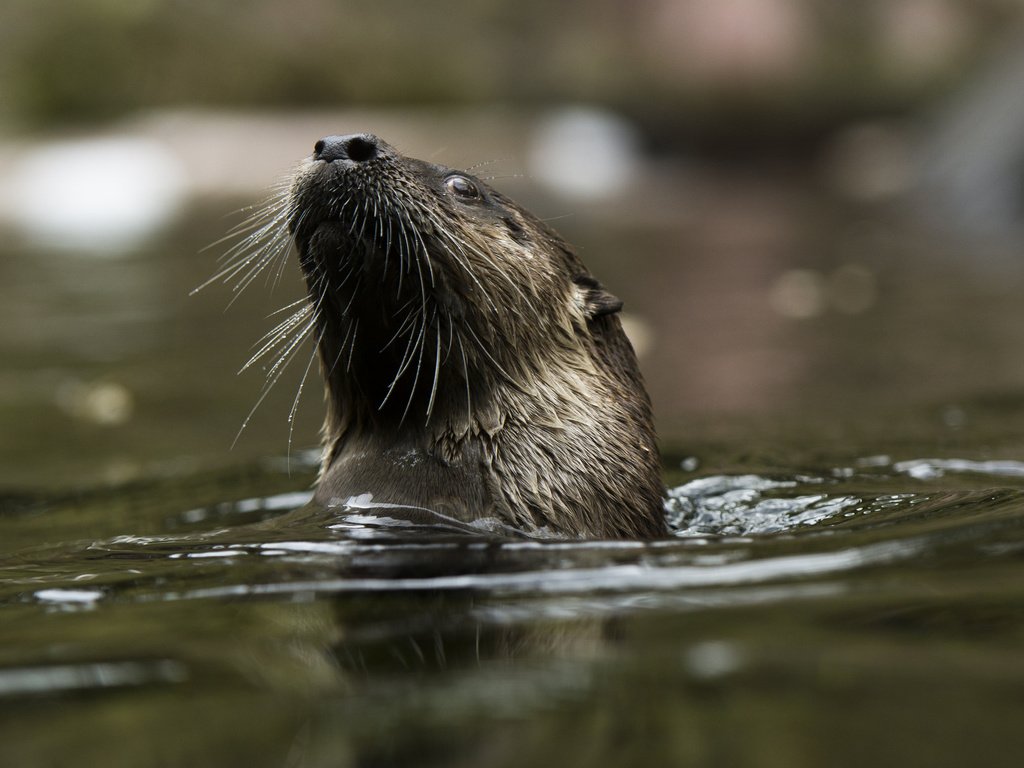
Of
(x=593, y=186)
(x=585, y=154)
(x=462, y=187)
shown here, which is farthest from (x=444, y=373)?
(x=585, y=154)

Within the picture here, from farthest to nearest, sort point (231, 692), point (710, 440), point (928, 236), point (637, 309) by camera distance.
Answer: point (928, 236), point (637, 309), point (710, 440), point (231, 692)

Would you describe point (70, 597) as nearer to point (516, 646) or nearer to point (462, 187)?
point (516, 646)

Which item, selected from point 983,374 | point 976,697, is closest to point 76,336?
point 983,374

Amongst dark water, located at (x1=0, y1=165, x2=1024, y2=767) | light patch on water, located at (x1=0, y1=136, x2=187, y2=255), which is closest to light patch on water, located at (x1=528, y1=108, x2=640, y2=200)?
light patch on water, located at (x1=0, y1=136, x2=187, y2=255)

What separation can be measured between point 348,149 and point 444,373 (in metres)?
0.65

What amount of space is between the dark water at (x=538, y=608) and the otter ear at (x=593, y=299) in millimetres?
683

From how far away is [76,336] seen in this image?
904cm

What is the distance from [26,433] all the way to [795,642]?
191 inches

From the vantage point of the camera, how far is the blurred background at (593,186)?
684 cm

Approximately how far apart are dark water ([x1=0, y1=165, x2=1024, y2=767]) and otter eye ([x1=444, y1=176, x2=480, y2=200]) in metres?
1.03

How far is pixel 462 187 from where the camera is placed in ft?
14.1

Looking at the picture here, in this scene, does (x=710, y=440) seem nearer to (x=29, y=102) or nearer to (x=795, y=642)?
(x=795, y=642)

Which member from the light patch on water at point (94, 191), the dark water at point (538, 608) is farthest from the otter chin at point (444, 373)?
the light patch on water at point (94, 191)

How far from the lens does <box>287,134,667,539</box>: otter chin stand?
12.6ft
